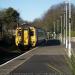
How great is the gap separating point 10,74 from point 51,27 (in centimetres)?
10953

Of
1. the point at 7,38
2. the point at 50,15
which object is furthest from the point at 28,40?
the point at 50,15

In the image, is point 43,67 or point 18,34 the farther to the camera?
point 18,34

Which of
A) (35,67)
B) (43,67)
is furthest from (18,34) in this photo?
(43,67)

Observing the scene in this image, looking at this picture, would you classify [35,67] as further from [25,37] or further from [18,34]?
[25,37]

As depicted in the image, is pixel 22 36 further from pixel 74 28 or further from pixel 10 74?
pixel 74 28

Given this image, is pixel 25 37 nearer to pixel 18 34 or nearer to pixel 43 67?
pixel 18 34

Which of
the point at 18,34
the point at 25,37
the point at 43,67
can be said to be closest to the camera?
the point at 43,67

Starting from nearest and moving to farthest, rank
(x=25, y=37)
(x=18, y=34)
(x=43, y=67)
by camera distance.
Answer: (x=43, y=67), (x=18, y=34), (x=25, y=37)

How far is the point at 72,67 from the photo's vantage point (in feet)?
17.4

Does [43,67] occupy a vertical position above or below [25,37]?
below

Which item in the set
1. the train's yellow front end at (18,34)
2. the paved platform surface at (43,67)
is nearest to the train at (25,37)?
the train's yellow front end at (18,34)

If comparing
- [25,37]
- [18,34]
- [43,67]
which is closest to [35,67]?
[43,67]

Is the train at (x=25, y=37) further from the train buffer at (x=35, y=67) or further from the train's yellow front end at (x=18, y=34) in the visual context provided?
the train buffer at (x=35, y=67)

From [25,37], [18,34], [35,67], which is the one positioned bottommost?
[35,67]
